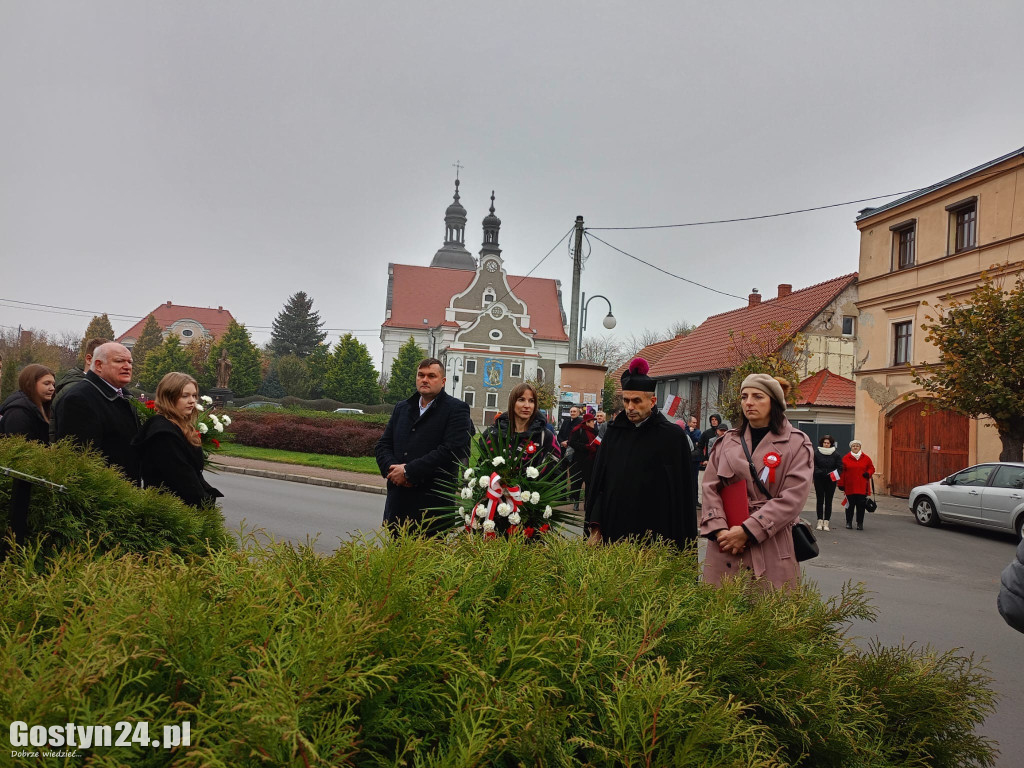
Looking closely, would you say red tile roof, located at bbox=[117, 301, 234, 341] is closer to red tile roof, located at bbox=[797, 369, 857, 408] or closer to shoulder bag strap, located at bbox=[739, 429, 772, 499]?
red tile roof, located at bbox=[797, 369, 857, 408]

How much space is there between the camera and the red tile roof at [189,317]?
10744cm

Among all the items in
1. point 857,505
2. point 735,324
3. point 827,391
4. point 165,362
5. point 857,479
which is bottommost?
point 857,505

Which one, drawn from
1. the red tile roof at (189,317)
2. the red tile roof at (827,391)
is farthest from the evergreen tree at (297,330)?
the red tile roof at (827,391)

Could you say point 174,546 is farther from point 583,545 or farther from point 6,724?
point 6,724

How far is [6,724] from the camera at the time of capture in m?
1.23

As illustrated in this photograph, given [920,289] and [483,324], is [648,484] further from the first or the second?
[483,324]

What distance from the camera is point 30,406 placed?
6.35m

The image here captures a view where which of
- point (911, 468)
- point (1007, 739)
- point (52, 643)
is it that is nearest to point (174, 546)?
point (52, 643)

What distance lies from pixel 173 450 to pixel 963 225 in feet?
83.8

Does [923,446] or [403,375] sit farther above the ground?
[403,375]

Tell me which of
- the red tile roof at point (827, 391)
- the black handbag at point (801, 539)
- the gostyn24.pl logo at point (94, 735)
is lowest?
the black handbag at point (801, 539)

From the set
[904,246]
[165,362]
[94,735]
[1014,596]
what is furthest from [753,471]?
[165,362]

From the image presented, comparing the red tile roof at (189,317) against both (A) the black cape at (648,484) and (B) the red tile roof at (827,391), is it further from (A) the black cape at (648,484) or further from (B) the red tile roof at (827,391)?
(A) the black cape at (648,484)

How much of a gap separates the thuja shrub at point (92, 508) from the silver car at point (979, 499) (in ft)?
52.0
